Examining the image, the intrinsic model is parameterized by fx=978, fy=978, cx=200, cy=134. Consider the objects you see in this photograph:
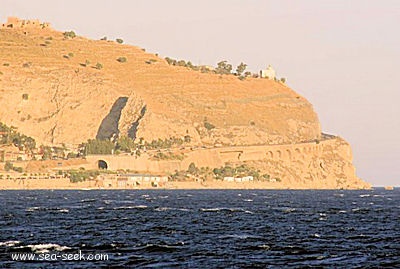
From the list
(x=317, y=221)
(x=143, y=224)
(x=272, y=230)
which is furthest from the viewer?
(x=317, y=221)

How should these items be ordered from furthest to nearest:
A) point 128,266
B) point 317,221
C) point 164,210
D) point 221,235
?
point 164,210
point 317,221
point 221,235
point 128,266

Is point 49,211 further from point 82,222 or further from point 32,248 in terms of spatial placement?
point 32,248

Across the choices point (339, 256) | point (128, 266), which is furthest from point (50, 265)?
point (339, 256)

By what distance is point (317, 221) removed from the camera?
97.2 metres

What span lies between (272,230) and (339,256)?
21663mm

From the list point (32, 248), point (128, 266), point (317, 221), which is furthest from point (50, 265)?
point (317, 221)

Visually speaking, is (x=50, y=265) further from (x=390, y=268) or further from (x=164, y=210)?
(x=164, y=210)

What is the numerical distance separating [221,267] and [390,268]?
381 inches

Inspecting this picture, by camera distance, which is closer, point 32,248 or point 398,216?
point 32,248

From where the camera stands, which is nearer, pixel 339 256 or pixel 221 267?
pixel 221 267

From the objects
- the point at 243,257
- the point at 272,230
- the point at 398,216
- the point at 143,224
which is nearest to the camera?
the point at 243,257

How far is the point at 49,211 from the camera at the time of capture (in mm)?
111812

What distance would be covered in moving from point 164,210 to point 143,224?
29279 mm

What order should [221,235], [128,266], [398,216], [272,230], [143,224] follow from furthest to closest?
[398,216] < [143,224] < [272,230] < [221,235] < [128,266]
